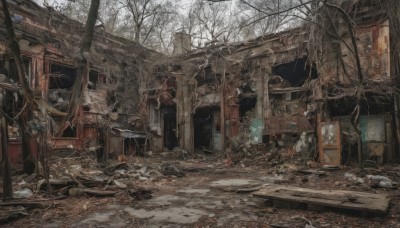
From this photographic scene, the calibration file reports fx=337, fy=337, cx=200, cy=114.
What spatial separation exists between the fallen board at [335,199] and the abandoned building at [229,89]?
4.03m

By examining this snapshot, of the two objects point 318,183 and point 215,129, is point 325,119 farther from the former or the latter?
point 215,129

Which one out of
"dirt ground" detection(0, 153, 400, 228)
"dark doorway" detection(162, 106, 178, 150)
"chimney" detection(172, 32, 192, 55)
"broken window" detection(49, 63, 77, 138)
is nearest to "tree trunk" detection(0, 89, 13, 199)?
"dirt ground" detection(0, 153, 400, 228)

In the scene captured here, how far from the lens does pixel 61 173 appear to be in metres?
9.46

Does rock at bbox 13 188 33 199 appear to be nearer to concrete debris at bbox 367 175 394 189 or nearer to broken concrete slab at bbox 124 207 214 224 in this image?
broken concrete slab at bbox 124 207 214 224

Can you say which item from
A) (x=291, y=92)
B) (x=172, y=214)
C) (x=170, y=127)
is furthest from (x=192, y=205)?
(x=170, y=127)

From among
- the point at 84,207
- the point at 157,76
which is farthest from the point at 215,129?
the point at 84,207

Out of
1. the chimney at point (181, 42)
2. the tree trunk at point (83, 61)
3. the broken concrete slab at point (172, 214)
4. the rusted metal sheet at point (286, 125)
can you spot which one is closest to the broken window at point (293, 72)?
the rusted metal sheet at point (286, 125)

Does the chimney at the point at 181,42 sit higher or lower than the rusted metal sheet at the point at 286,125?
higher

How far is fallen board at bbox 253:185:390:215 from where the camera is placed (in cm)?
492

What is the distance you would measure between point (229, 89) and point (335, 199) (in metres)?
11.2

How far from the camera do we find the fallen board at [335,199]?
4920mm

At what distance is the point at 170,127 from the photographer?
19.3 meters

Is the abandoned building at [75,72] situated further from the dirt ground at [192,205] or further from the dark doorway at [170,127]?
the dirt ground at [192,205]

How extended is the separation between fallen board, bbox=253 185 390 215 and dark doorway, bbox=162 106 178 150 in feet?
43.3
